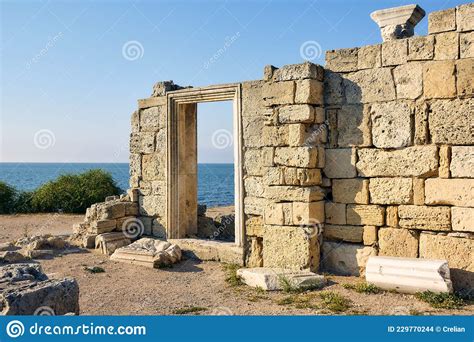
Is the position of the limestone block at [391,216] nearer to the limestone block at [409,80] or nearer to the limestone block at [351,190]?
the limestone block at [351,190]

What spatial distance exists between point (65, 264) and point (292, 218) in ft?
14.1

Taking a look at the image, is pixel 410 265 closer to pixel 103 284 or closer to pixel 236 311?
pixel 236 311

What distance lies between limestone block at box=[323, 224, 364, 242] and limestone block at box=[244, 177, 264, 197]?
1.33m

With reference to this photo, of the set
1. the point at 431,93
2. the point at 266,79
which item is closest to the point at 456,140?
the point at 431,93

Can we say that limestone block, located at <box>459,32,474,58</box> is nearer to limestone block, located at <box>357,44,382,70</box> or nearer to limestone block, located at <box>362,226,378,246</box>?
limestone block, located at <box>357,44,382,70</box>

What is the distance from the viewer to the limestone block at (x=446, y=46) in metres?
5.98

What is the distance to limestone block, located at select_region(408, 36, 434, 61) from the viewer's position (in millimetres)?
6152

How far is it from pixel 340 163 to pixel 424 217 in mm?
1446

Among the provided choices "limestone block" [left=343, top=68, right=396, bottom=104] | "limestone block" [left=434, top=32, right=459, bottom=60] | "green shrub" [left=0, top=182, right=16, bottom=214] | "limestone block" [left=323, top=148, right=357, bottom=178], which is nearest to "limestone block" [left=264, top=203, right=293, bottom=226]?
"limestone block" [left=323, top=148, right=357, bottom=178]

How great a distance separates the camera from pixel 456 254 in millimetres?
5906

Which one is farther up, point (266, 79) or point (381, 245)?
point (266, 79)

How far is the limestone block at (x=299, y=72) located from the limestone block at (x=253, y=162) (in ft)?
4.51

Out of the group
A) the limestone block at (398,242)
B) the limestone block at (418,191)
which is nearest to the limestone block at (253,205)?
the limestone block at (398,242)

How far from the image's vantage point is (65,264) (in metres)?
8.03
